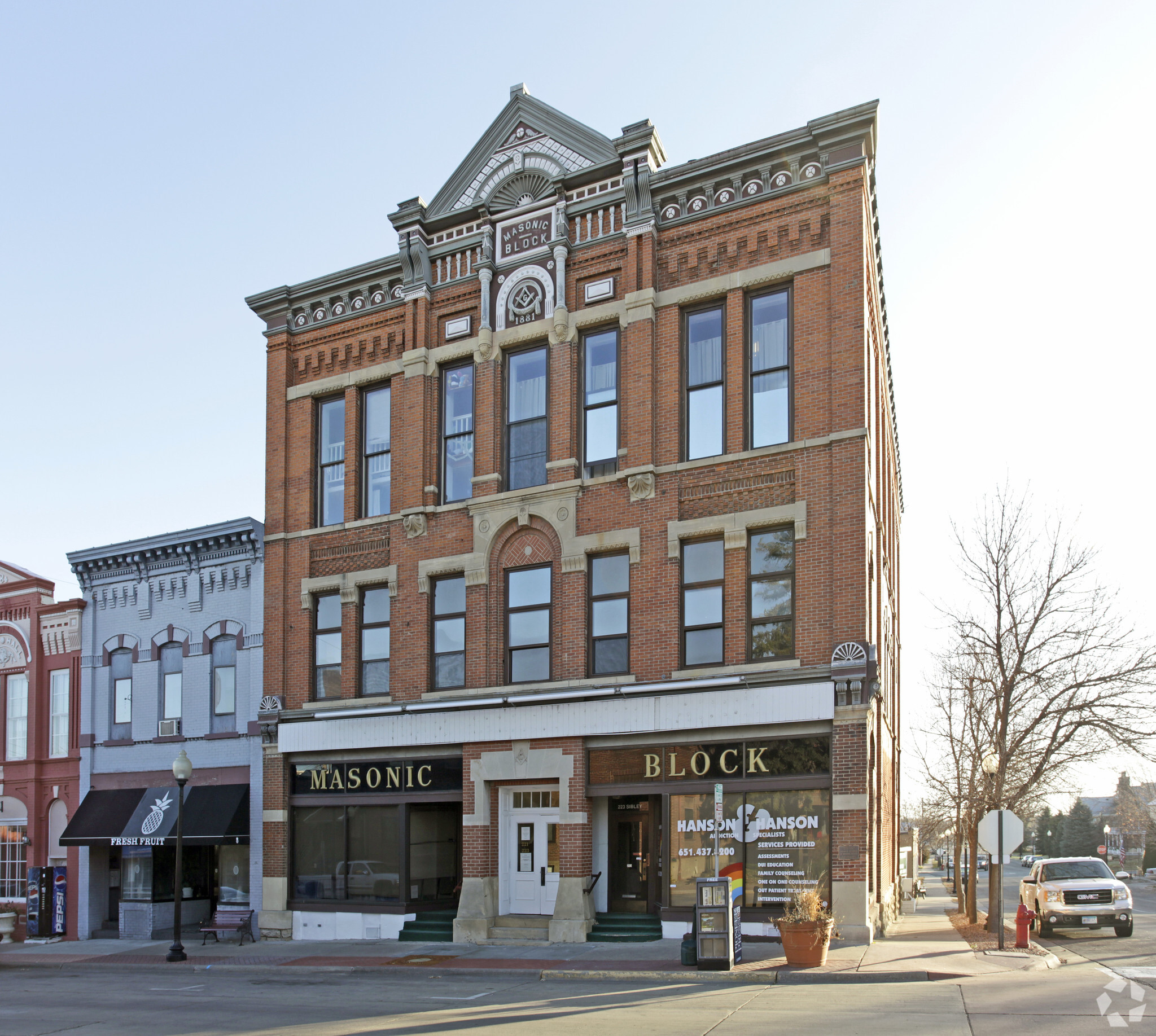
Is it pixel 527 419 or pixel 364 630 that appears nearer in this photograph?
pixel 527 419

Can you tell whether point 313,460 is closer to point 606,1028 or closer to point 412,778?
point 412,778

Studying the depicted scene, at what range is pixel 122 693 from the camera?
97.8 feet

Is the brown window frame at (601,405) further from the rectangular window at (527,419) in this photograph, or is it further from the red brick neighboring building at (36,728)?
the red brick neighboring building at (36,728)

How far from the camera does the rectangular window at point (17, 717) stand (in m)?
30.9

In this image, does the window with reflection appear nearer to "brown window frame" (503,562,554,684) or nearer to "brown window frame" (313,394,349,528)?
"brown window frame" (313,394,349,528)

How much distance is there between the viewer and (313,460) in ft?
90.3

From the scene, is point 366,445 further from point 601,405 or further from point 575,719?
point 575,719

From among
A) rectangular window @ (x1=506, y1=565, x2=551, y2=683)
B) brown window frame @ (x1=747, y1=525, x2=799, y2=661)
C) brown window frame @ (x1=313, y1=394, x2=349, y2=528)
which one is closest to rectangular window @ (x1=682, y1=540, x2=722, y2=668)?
brown window frame @ (x1=747, y1=525, x2=799, y2=661)

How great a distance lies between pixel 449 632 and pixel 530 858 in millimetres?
4962

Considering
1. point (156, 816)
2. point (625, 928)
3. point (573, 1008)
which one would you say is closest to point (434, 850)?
point (625, 928)

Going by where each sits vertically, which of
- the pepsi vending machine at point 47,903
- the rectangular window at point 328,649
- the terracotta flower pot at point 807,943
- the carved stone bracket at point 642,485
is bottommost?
the pepsi vending machine at point 47,903

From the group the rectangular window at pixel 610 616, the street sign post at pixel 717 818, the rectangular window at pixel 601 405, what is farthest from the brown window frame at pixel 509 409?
the street sign post at pixel 717 818

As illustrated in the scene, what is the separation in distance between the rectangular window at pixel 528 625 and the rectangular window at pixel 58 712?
13819 millimetres

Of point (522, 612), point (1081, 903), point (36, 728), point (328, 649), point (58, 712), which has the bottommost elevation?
point (1081, 903)
